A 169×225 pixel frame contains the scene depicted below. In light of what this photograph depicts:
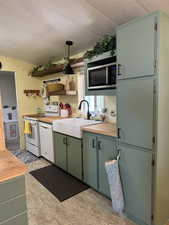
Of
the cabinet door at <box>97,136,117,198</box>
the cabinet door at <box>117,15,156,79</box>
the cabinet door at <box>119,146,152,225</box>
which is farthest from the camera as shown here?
the cabinet door at <box>97,136,117,198</box>

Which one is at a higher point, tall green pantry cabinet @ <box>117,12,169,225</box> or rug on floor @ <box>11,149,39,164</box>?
tall green pantry cabinet @ <box>117,12,169,225</box>

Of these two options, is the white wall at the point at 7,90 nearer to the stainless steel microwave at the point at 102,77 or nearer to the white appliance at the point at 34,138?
the white appliance at the point at 34,138

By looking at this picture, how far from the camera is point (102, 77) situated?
2.24 metres

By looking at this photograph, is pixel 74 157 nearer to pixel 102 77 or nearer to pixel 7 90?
pixel 102 77

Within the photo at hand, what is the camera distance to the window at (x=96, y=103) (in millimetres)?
2867

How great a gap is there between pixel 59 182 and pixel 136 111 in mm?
1842

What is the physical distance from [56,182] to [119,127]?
158 centimetres

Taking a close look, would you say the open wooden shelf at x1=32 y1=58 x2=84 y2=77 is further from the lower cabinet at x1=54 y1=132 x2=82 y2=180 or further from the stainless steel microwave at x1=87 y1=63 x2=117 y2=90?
the lower cabinet at x1=54 y1=132 x2=82 y2=180

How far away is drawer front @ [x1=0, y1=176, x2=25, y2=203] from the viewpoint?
0.93 meters

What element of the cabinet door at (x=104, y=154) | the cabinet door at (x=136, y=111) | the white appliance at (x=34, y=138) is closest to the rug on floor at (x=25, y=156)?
the white appliance at (x=34, y=138)

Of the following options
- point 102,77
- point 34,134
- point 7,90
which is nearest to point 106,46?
point 102,77

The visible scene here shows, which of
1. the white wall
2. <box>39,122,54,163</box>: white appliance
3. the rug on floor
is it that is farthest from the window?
the white wall

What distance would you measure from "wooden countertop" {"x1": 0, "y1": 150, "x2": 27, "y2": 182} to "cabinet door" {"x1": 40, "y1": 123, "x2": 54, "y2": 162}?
6.25 feet

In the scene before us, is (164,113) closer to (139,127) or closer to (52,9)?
(139,127)
